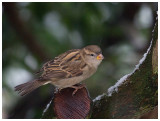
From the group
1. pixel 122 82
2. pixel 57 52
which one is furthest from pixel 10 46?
pixel 122 82

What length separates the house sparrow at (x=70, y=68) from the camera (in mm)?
1448

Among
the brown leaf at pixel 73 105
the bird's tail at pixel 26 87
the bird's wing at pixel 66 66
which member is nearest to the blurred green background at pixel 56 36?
the bird's wing at pixel 66 66

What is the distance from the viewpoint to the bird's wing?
1.50 metres

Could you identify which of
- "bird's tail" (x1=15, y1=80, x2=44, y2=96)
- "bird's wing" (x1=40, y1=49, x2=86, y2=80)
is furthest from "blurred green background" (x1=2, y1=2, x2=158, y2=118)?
"bird's tail" (x1=15, y1=80, x2=44, y2=96)

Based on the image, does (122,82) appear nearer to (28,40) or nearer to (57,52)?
(57,52)

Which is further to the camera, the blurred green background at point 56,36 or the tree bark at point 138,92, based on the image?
the blurred green background at point 56,36

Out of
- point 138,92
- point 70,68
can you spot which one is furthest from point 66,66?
point 138,92

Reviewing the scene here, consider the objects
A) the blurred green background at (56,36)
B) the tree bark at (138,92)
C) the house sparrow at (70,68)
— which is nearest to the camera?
the tree bark at (138,92)

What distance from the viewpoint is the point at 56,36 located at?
2.00 m

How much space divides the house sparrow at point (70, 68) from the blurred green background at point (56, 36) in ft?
1.04

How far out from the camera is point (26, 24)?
82.0 inches

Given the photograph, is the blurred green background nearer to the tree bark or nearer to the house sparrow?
the house sparrow

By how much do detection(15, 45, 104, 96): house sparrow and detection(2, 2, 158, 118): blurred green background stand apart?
1.04 ft

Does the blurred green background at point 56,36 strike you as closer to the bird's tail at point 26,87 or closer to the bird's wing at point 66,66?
the bird's wing at point 66,66
